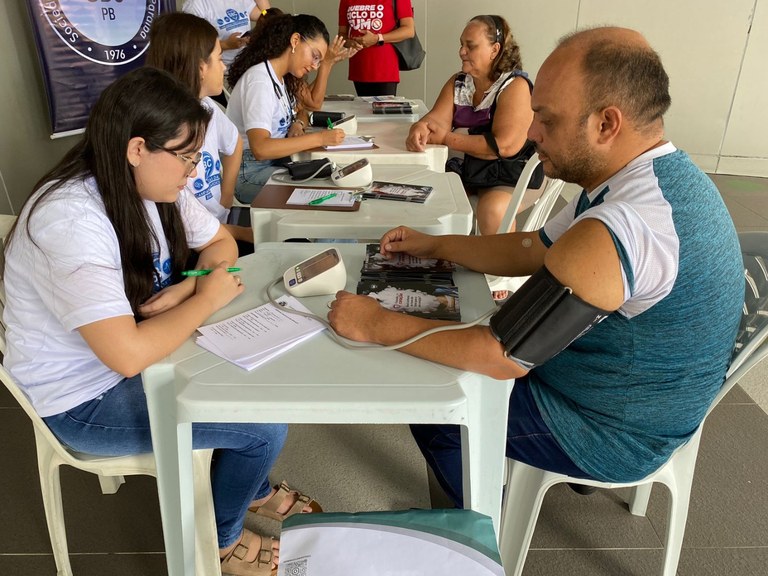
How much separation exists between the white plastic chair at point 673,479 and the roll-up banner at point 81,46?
317cm

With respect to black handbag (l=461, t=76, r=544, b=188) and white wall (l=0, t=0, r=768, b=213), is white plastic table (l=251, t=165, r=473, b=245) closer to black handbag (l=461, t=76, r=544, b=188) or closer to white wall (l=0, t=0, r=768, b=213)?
black handbag (l=461, t=76, r=544, b=188)


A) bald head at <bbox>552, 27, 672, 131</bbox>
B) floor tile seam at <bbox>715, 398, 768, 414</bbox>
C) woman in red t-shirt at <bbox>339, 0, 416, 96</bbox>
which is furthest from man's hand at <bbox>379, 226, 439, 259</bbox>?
woman in red t-shirt at <bbox>339, 0, 416, 96</bbox>

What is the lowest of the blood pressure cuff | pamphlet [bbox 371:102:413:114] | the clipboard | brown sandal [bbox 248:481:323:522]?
brown sandal [bbox 248:481:323:522]

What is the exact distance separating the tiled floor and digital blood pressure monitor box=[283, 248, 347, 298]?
755 millimetres

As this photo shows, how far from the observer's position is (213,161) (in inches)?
80.3

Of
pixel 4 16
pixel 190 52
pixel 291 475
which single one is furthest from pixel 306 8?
pixel 291 475

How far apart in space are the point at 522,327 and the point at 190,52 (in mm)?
1585

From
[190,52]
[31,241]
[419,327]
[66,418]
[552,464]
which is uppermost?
[190,52]

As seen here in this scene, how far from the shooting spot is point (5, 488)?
1.70 meters

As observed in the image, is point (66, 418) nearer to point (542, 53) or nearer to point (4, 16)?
point (4, 16)

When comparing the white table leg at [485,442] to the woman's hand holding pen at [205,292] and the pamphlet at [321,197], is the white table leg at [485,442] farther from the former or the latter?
the pamphlet at [321,197]

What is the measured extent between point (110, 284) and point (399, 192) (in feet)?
3.29

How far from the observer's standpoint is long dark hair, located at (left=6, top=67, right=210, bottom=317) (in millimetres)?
1121

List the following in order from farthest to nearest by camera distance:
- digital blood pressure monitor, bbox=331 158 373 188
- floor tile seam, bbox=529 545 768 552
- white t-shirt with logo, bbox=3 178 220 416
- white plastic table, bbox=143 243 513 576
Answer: digital blood pressure monitor, bbox=331 158 373 188 → floor tile seam, bbox=529 545 768 552 → white t-shirt with logo, bbox=3 178 220 416 → white plastic table, bbox=143 243 513 576
